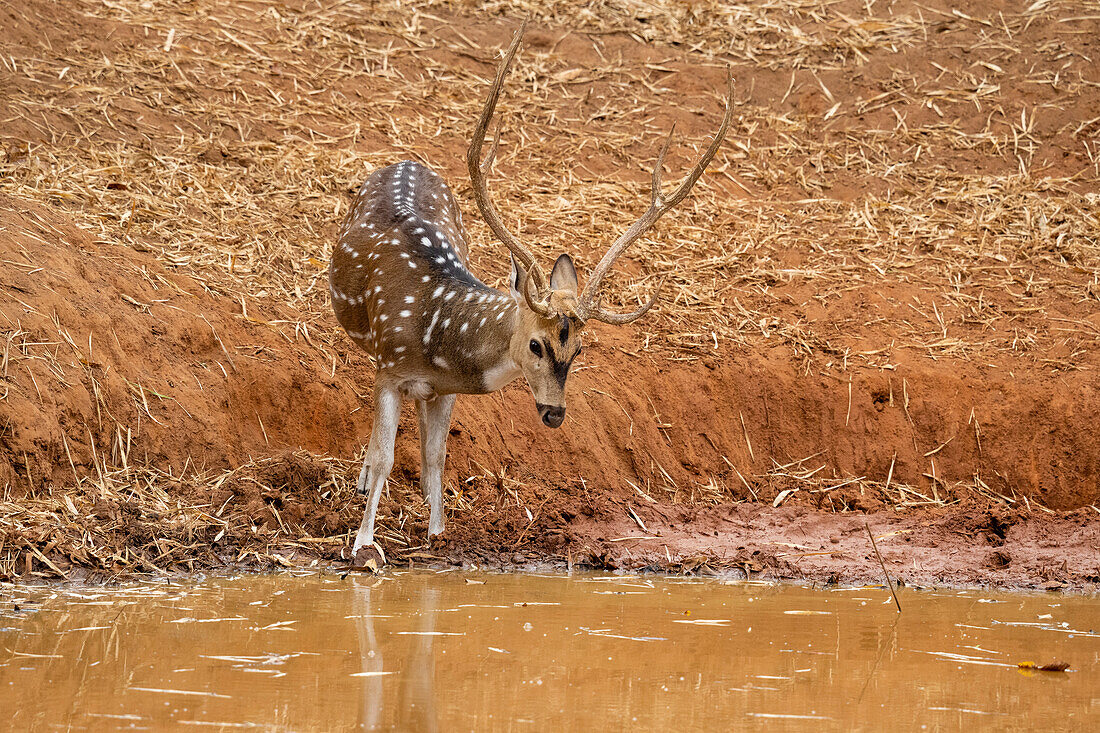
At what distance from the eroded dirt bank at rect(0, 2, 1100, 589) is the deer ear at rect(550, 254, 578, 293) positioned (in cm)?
190

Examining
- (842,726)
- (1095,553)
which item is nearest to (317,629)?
(842,726)

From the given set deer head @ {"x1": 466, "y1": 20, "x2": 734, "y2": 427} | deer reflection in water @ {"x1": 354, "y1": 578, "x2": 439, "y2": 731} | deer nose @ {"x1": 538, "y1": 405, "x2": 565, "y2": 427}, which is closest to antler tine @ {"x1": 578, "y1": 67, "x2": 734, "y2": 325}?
deer head @ {"x1": 466, "y1": 20, "x2": 734, "y2": 427}

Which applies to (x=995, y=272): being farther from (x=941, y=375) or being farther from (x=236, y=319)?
(x=236, y=319)

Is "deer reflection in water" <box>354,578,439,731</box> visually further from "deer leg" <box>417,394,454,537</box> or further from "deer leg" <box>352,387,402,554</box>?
"deer leg" <box>417,394,454,537</box>

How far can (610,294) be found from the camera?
11.3 meters

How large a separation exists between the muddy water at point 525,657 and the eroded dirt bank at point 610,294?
93 centimetres

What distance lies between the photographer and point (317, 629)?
18.7 feet

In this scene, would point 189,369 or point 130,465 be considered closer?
point 130,465

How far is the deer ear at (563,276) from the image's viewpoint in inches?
292

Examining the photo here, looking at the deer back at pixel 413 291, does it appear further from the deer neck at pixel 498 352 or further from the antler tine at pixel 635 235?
the antler tine at pixel 635 235

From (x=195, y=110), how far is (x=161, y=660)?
9036mm

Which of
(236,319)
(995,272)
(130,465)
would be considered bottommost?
(130,465)

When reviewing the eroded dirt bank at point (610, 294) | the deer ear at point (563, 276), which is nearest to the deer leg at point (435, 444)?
the eroded dirt bank at point (610, 294)

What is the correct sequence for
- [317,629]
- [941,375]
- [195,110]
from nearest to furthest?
[317,629] < [941,375] < [195,110]
